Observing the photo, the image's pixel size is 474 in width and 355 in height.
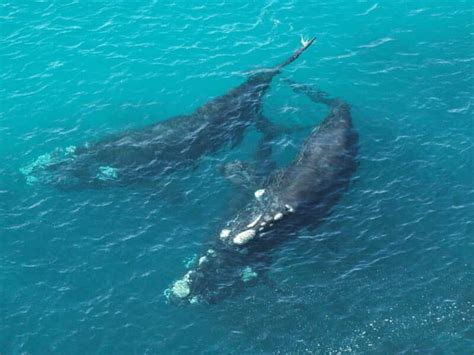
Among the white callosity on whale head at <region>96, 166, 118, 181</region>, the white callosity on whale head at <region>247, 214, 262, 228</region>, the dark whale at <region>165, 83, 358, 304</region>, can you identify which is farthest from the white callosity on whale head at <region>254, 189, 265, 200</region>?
the white callosity on whale head at <region>96, 166, 118, 181</region>

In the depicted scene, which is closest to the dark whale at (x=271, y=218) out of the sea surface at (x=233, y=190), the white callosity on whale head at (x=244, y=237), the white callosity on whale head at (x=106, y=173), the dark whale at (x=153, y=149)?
the white callosity on whale head at (x=244, y=237)

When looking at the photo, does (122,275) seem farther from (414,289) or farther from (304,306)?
(414,289)

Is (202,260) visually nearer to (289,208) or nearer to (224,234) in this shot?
(224,234)

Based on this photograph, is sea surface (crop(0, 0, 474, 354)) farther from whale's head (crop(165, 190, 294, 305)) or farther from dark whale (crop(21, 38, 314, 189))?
dark whale (crop(21, 38, 314, 189))

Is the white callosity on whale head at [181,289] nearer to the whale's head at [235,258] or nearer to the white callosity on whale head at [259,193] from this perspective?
the whale's head at [235,258]

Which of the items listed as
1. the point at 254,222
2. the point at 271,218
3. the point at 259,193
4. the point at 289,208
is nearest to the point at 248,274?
the point at 254,222

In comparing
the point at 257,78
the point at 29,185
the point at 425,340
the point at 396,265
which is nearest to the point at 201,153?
the point at 257,78
